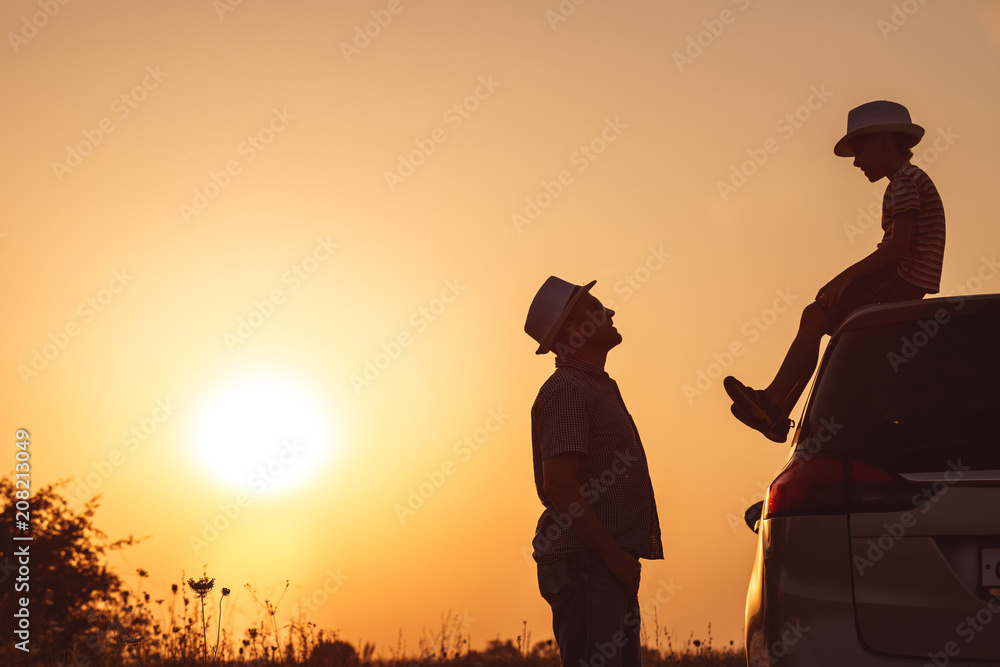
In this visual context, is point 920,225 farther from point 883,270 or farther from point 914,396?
point 914,396

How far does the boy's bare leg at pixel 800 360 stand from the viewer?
550cm

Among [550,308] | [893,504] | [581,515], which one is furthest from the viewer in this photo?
[550,308]

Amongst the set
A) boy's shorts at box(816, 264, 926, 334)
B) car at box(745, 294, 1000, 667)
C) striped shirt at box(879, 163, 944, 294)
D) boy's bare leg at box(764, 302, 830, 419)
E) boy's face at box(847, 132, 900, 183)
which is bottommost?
car at box(745, 294, 1000, 667)

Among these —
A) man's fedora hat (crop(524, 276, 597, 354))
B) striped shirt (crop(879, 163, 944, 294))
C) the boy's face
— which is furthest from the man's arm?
the boy's face

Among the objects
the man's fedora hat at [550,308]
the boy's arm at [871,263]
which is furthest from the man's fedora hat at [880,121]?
the man's fedora hat at [550,308]

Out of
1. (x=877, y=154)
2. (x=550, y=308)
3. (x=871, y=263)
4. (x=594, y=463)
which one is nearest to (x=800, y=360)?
(x=871, y=263)

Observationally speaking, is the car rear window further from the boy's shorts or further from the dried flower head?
the dried flower head

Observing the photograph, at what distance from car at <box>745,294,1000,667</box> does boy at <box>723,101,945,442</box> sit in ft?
5.06

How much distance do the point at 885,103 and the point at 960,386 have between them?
3.01 meters

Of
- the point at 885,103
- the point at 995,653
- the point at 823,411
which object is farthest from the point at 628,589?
the point at 885,103

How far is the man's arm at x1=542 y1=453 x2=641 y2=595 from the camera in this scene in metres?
4.29

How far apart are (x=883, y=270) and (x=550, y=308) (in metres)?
1.98

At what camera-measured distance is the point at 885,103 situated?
19.8 feet

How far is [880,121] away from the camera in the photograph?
5.96m
